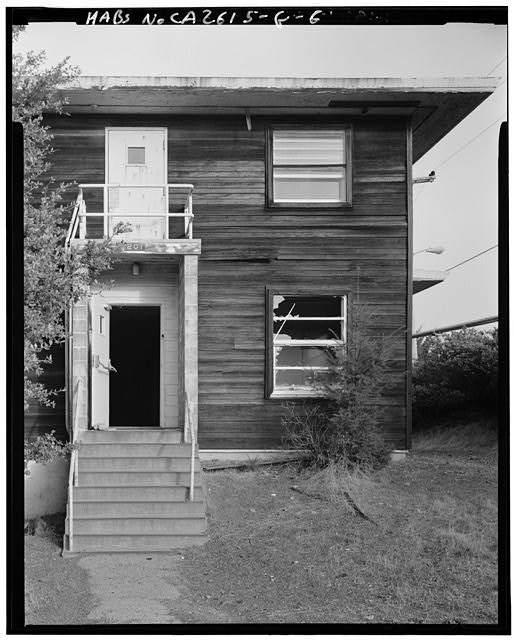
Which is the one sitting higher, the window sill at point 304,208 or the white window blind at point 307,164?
the white window blind at point 307,164

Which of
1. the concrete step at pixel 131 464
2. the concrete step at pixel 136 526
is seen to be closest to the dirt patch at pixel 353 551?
the concrete step at pixel 136 526

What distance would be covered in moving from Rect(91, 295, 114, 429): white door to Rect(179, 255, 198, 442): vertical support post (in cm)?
111

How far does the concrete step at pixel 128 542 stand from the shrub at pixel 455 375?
6960 millimetres

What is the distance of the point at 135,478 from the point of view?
9367mm

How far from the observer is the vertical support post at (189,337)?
10.3 m

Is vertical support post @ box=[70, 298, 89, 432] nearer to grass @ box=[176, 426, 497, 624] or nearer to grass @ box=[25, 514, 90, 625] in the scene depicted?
grass @ box=[25, 514, 90, 625]

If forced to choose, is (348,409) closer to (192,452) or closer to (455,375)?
(192,452)

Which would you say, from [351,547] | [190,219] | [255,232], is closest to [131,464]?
[351,547]

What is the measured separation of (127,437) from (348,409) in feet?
9.57

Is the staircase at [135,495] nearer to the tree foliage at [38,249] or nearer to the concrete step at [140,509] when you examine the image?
the concrete step at [140,509]

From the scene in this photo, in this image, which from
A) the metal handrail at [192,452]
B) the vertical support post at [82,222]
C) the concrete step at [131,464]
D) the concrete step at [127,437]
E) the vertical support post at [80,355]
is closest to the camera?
the metal handrail at [192,452]

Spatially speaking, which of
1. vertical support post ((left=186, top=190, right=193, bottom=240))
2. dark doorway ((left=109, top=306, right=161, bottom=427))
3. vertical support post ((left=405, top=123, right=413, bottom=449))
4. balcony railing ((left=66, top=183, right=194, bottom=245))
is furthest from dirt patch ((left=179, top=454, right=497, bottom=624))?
balcony railing ((left=66, top=183, right=194, bottom=245))

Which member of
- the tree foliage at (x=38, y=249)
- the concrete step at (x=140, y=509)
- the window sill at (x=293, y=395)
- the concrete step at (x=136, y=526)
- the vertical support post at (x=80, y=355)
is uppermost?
the tree foliage at (x=38, y=249)

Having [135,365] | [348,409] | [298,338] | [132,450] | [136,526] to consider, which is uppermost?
[298,338]
